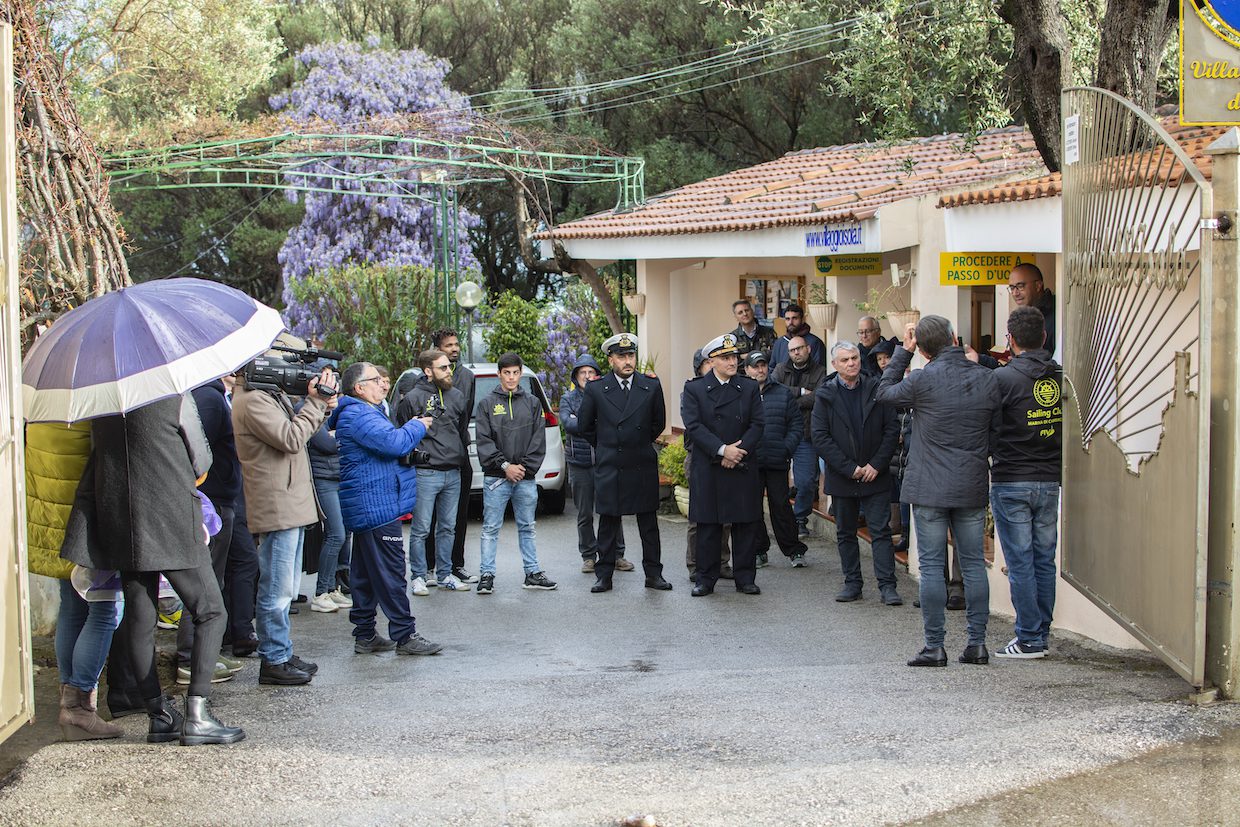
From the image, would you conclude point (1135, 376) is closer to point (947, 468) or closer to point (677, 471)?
point (947, 468)

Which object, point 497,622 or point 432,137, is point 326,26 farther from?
point 497,622

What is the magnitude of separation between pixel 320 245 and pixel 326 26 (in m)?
6.93

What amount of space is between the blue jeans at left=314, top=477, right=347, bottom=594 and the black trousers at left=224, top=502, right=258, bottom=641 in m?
1.79

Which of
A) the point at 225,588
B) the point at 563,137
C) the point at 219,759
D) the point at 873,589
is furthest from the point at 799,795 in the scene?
the point at 563,137

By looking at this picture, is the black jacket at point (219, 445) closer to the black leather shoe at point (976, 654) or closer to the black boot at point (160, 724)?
the black boot at point (160, 724)

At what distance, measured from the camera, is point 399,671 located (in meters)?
7.79

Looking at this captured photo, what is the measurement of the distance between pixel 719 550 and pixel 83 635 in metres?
5.44

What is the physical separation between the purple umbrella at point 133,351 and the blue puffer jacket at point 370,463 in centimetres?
195

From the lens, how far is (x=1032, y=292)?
9.37 metres

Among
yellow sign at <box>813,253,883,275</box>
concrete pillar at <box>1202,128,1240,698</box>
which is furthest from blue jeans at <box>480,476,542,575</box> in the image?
concrete pillar at <box>1202,128,1240,698</box>

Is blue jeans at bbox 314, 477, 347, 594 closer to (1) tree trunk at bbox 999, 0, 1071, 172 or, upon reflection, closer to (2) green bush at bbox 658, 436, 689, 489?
(2) green bush at bbox 658, 436, 689, 489

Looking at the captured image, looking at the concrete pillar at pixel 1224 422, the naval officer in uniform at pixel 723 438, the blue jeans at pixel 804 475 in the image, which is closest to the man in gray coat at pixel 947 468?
the concrete pillar at pixel 1224 422

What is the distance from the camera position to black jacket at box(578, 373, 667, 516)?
1070 centimetres

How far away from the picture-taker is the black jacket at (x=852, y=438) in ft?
32.3
